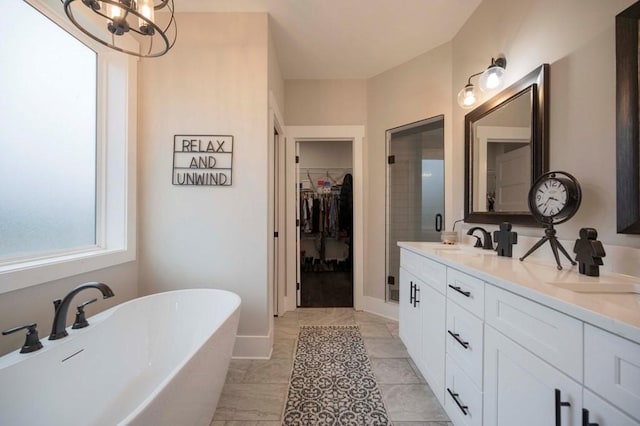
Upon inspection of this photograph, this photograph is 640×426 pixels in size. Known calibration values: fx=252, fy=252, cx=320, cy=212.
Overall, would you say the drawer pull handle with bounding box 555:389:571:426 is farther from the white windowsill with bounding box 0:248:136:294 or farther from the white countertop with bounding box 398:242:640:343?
the white windowsill with bounding box 0:248:136:294

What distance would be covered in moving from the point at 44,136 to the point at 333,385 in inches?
89.3

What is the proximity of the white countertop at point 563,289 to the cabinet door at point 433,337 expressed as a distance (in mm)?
254

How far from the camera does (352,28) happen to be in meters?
2.12

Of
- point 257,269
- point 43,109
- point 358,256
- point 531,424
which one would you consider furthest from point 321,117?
point 531,424

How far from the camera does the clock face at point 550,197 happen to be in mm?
1133

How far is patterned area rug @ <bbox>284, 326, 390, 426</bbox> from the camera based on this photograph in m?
1.40

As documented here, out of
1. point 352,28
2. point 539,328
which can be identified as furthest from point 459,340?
point 352,28

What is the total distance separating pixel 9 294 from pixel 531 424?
2.14 metres

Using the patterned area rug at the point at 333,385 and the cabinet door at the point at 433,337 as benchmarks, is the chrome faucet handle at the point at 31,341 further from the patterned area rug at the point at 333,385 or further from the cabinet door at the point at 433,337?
the cabinet door at the point at 433,337

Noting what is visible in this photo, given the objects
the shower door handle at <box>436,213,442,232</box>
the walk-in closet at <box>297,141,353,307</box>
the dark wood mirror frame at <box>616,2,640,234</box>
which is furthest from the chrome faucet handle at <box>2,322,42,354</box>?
the walk-in closet at <box>297,141,353,307</box>

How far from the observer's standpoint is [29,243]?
1.34m

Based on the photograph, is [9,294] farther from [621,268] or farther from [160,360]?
[621,268]

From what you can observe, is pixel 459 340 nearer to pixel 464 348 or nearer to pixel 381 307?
pixel 464 348

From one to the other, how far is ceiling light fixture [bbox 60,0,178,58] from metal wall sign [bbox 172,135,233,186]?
60 centimetres
